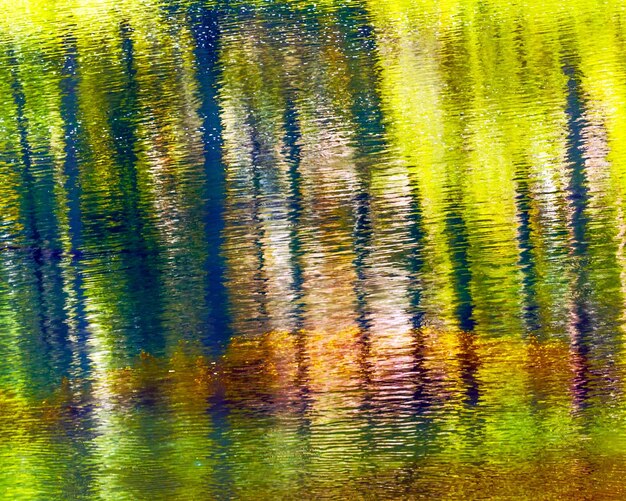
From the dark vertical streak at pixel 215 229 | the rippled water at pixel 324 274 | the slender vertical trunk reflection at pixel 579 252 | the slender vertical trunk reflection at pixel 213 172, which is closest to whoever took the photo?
the rippled water at pixel 324 274

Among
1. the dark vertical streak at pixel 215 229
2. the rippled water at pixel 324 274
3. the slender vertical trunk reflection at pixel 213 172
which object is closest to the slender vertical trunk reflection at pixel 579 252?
the rippled water at pixel 324 274

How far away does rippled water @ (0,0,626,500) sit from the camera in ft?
17.3

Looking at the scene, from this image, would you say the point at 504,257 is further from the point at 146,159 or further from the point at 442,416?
the point at 146,159

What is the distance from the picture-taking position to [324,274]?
7352mm

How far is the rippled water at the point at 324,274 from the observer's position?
528cm

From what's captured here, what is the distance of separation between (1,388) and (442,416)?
2.74 metres

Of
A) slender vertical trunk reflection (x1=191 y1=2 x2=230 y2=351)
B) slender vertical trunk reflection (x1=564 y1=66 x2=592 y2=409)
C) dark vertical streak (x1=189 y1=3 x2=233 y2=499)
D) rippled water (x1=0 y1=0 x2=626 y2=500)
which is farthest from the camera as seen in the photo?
slender vertical trunk reflection (x1=191 y1=2 x2=230 y2=351)

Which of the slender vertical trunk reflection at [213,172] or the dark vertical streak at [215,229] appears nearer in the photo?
the dark vertical streak at [215,229]

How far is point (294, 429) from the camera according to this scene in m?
5.57

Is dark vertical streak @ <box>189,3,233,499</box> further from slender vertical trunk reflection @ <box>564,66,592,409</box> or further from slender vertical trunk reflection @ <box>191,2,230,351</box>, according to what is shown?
slender vertical trunk reflection @ <box>564,66,592,409</box>

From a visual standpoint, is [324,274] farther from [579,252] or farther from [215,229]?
[579,252]

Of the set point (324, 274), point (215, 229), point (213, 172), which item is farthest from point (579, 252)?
point (213, 172)

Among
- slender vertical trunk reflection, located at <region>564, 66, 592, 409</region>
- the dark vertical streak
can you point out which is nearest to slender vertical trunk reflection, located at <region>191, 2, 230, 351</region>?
the dark vertical streak

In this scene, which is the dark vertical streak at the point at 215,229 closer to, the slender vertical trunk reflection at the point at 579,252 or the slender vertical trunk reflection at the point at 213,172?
the slender vertical trunk reflection at the point at 213,172
